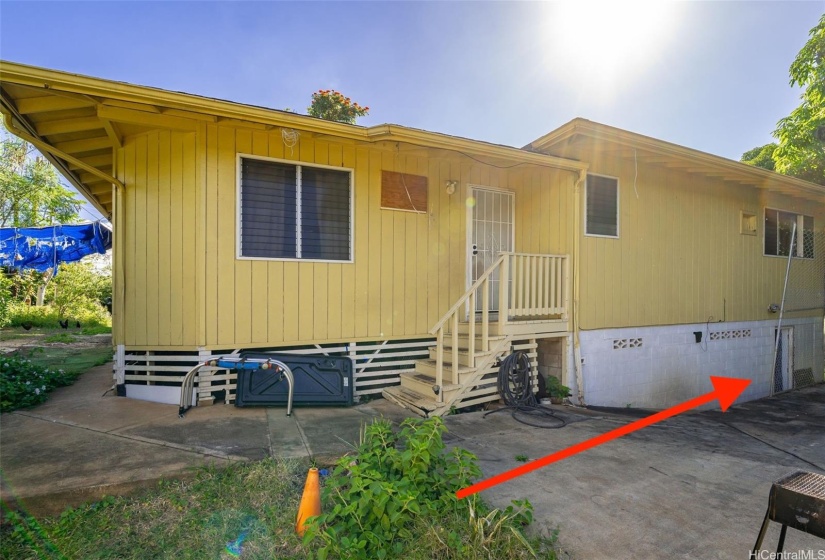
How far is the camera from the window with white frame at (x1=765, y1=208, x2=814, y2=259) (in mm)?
7824

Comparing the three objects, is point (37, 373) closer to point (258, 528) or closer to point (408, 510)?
point (258, 528)

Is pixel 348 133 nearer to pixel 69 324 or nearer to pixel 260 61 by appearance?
pixel 260 61

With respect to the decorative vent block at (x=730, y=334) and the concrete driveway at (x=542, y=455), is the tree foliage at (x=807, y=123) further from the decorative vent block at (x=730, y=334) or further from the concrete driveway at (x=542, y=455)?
the concrete driveway at (x=542, y=455)

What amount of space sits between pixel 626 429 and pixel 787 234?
23.8 ft

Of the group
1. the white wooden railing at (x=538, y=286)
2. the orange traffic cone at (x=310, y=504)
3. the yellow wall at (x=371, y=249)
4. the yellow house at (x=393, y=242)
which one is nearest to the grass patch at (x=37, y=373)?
the yellow house at (x=393, y=242)

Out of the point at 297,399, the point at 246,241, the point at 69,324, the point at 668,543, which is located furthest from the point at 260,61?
the point at 69,324

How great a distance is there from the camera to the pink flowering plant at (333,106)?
10.8 metres

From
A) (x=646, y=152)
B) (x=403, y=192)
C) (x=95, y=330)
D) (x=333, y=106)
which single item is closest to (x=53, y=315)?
(x=95, y=330)

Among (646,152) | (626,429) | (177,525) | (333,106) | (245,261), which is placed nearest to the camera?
(177,525)

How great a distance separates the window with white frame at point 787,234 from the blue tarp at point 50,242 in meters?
13.1

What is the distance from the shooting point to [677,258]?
21.4 ft

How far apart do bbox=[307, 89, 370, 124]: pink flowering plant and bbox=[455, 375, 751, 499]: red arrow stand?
9.84 m

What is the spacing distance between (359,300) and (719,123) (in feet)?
28.2

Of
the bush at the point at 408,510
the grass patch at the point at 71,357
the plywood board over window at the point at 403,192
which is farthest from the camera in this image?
the grass patch at the point at 71,357
